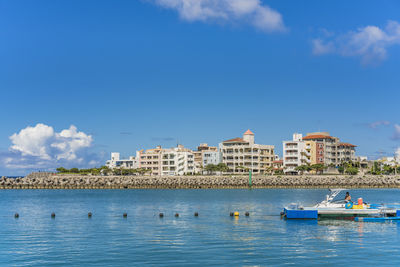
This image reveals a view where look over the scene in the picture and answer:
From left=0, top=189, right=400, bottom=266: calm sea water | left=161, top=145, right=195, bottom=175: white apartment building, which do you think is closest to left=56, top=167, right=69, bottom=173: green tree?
left=161, top=145, right=195, bottom=175: white apartment building

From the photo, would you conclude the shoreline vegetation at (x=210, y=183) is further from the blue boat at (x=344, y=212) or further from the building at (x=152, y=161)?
the blue boat at (x=344, y=212)

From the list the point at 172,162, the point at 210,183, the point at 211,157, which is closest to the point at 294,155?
the point at 211,157

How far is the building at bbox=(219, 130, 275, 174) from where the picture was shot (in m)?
184

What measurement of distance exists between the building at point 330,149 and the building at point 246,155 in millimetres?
17157

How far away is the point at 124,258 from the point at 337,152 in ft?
548

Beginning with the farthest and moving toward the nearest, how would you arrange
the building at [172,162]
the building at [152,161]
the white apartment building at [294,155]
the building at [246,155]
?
the building at [152,161] < the building at [172,162] < the building at [246,155] < the white apartment building at [294,155]

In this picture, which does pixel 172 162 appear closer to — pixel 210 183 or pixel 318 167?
pixel 210 183

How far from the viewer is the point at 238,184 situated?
467 ft

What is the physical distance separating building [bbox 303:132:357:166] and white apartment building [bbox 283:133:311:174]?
4427 mm

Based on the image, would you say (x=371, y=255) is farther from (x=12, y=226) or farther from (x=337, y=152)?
(x=337, y=152)

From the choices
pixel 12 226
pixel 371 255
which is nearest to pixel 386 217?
pixel 371 255

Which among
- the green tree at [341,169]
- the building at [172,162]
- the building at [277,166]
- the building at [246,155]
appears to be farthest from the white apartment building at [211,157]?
the green tree at [341,169]

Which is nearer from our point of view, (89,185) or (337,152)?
(89,185)

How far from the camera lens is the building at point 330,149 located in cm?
18250
